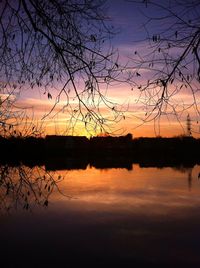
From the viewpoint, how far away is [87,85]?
5.32 m

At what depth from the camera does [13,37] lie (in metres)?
5.43

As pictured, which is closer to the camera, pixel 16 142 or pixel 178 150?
pixel 16 142

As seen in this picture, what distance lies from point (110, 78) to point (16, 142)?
4.48m

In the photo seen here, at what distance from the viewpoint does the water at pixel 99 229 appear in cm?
976

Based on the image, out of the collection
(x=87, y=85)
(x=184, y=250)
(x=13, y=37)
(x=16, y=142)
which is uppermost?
(x=13, y=37)

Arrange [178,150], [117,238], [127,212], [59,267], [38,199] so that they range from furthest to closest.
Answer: [178,150]
[38,199]
[127,212]
[117,238]
[59,267]

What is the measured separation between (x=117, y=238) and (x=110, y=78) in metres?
7.28

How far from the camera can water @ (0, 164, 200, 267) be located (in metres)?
9.76

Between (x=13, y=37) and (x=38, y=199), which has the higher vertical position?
(x=13, y=37)

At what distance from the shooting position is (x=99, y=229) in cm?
1259

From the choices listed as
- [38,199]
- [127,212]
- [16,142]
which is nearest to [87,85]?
[16,142]

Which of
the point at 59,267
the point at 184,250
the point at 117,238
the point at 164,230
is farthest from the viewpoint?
the point at 164,230

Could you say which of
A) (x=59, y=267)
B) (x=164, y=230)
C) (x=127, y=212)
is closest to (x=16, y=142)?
(x=59, y=267)

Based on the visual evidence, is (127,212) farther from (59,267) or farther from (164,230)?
(59,267)
